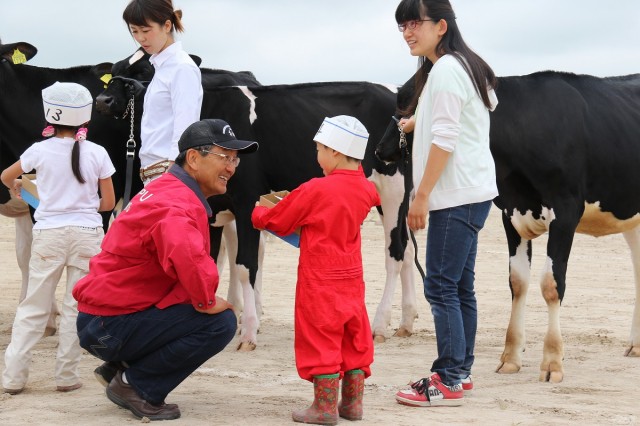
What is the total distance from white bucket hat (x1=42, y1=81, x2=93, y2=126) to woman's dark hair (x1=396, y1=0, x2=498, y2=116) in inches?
74.8

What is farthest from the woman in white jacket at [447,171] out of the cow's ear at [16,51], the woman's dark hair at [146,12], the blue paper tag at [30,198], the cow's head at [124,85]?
the cow's ear at [16,51]

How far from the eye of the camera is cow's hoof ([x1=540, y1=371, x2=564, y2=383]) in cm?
663

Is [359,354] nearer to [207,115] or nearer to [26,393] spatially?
[26,393]

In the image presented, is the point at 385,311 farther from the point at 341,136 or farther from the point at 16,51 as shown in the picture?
the point at 16,51

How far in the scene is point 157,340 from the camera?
5.29 m

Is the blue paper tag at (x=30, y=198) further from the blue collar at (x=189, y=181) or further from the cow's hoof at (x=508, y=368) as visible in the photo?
the cow's hoof at (x=508, y=368)

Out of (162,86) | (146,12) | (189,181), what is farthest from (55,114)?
(189,181)

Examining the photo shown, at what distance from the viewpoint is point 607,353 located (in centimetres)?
784

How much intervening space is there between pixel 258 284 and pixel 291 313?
938 millimetres

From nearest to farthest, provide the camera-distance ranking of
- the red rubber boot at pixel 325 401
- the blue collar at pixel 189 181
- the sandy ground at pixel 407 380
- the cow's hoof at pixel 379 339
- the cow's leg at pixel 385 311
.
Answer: the red rubber boot at pixel 325 401 → the blue collar at pixel 189 181 → the sandy ground at pixel 407 380 → the cow's hoof at pixel 379 339 → the cow's leg at pixel 385 311

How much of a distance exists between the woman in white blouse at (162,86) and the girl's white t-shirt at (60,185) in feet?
1.52

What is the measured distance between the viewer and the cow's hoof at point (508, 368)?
22.8 feet

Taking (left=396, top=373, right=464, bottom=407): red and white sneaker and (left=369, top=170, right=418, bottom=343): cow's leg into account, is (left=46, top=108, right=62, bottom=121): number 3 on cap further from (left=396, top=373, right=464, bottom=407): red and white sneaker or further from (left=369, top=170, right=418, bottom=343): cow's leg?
(left=369, top=170, right=418, bottom=343): cow's leg

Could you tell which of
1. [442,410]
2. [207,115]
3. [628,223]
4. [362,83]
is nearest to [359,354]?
[442,410]
